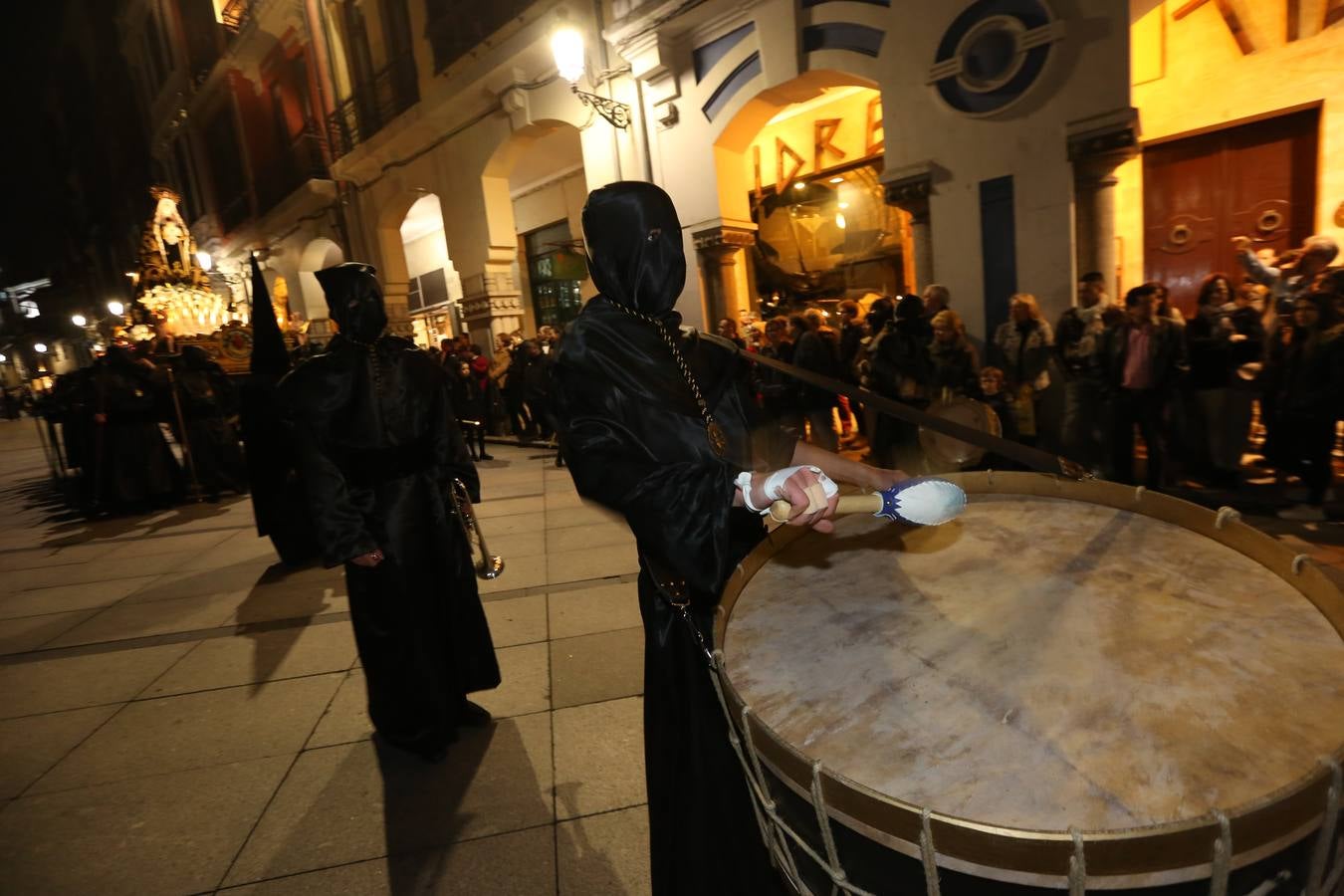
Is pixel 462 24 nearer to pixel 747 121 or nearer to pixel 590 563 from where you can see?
pixel 747 121

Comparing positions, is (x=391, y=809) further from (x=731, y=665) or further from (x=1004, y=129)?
(x=1004, y=129)

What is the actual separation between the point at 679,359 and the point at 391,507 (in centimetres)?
157

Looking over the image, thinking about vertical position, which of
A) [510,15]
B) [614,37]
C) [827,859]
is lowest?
[827,859]

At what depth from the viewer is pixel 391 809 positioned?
2240 millimetres

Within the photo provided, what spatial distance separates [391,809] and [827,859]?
186 centimetres

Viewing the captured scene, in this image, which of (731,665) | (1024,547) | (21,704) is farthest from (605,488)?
(21,704)

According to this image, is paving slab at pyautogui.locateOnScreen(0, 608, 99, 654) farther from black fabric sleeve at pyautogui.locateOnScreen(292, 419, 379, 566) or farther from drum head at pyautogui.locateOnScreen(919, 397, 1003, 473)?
drum head at pyautogui.locateOnScreen(919, 397, 1003, 473)

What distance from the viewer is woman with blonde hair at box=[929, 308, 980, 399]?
529cm

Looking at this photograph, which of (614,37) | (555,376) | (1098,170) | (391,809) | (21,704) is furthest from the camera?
(614,37)

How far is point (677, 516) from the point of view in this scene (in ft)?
3.77

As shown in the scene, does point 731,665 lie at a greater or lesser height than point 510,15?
lesser

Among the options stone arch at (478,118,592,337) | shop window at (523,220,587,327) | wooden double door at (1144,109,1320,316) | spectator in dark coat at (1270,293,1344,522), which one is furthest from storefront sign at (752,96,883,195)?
spectator in dark coat at (1270,293,1344,522)

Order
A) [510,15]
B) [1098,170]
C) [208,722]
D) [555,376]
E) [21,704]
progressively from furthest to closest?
[510,15]
[1098,170]
[21,704]
[208,722]
[555,376]

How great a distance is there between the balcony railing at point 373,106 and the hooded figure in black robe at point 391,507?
12054mm
